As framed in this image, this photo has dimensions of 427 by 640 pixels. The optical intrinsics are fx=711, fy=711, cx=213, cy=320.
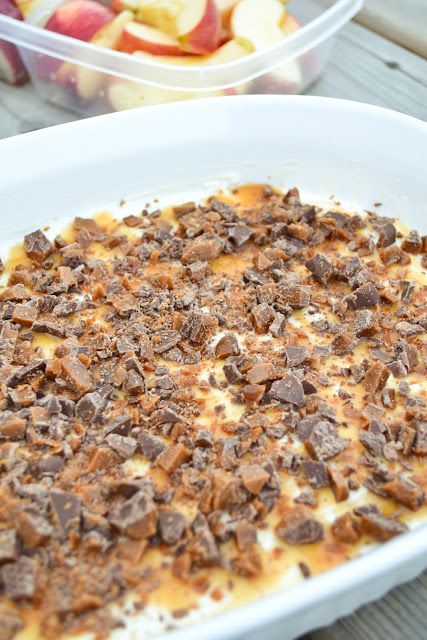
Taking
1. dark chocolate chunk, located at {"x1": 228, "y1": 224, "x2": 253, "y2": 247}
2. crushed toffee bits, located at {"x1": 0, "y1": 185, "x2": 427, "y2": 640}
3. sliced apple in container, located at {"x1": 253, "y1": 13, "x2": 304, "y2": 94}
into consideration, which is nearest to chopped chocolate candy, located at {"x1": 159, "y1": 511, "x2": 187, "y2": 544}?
crushed toffee bits, located at {"x1": 0, "y1": 185, "x2": 427, "y2": 640}

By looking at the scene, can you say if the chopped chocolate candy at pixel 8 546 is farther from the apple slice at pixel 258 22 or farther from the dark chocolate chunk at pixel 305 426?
the apple slice at pixel 258 22

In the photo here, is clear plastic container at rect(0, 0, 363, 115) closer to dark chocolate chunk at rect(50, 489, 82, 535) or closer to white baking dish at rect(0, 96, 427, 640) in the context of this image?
white baking dish at rect(0, 96, 427, 640)

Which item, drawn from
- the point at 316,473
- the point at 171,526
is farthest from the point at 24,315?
the point at 316,473

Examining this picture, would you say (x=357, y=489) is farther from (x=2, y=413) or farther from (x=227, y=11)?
(x=227, y=11)

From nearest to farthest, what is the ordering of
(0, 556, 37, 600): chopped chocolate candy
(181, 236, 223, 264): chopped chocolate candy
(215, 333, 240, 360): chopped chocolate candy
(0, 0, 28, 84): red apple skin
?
(0, 556, 37, 600): chopped chocolate candy
(215, 333, 240, 360): chopped chocolate candy
(181, 236, 223, 264): chopped chocolate candy
(0, 0, 28, 84): red apple skin

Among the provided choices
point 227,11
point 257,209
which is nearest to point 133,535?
point 257,209
